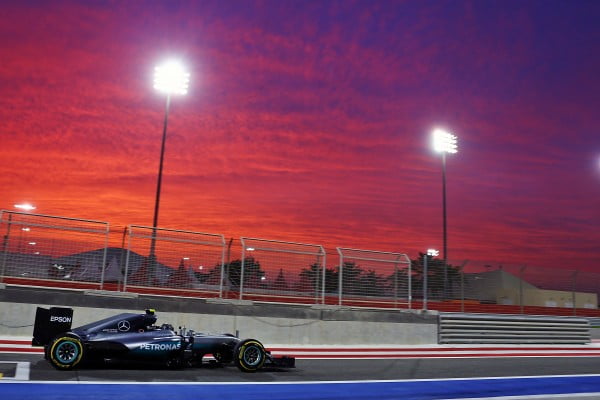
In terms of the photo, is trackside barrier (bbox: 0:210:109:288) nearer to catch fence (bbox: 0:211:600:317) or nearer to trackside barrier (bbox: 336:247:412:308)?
catch fence (bbox: 0:211:600:317)

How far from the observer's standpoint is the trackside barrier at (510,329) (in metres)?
19.2

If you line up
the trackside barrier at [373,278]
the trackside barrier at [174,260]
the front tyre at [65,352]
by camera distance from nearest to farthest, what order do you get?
the front tyre at [65,352], the trackside barrier at [174,260], the trackside barrier at [373,278]

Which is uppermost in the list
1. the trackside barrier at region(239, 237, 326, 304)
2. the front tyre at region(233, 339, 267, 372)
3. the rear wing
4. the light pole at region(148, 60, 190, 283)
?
the light pole at region(148, 60, 190, 283)

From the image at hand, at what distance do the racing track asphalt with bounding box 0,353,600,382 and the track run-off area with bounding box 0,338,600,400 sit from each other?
16 millimetres

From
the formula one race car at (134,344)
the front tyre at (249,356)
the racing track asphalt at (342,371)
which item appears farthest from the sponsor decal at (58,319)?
the front tyre at (249,356)

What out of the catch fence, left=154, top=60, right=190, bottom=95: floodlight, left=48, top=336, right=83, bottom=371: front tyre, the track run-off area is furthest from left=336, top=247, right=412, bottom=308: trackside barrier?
left=154, top=60, right=190, bottom=95: floodlight

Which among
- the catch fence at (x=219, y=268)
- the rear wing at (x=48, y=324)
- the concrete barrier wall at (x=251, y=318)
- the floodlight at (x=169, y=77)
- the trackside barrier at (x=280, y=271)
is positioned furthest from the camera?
the floodlight at (x=169, y=77)

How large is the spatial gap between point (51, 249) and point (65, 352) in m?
6.25

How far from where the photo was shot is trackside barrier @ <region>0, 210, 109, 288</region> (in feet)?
45.5

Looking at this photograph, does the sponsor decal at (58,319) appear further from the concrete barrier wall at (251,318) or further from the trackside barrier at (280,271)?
the trackside barrier at (280,271)

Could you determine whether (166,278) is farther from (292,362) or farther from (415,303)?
(415,303)

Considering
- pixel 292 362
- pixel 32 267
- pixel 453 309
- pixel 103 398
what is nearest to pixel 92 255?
pixel 32 267

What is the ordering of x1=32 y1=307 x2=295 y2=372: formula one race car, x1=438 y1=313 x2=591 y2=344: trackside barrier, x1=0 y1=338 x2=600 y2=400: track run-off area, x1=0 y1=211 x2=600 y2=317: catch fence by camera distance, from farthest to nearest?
x1=438 y1=313 x2=591 y2=344: trackside barrier
x1=0 y1=211 x2=600 y2=317: catch fence
x1=32 y1=307 x2=295 y2=372: formula one race car
x1=0 y1=338 x2=600 y2=400: track run-off area

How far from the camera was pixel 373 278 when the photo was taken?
1848 centimetres
